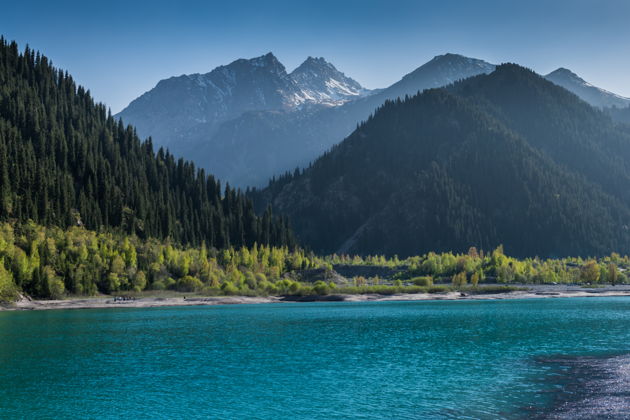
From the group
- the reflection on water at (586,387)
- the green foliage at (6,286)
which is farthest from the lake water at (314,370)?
the green foliage at (6,286)

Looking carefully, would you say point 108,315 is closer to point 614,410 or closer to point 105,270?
point 105,270

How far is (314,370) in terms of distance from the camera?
6769cm

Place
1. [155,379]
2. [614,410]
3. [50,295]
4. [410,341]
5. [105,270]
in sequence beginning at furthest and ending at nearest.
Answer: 1. [105,270]
2. [50,295]
3. [410,341]
4. [155,379]
5. [614,410]

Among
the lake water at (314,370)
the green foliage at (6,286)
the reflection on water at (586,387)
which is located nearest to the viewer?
the reflection on water at (586,387)

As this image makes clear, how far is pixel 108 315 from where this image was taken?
143500 mm

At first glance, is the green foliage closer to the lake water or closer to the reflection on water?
the lake water

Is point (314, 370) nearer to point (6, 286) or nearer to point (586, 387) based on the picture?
point (586, 387)

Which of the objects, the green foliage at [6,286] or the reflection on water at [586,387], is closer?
the reflection on water at [586,387]

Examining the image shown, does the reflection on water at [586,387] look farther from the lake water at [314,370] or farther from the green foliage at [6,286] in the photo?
the green foliage at [6,286]

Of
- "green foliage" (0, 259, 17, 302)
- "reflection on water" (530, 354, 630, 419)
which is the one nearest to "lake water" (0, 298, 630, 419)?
"reflection on water" (530, 354, 630, 419)

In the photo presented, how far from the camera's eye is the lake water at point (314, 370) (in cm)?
4900

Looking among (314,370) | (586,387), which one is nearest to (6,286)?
(314,370)

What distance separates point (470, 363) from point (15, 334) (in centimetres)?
7433

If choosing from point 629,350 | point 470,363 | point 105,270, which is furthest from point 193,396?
point 105,270
